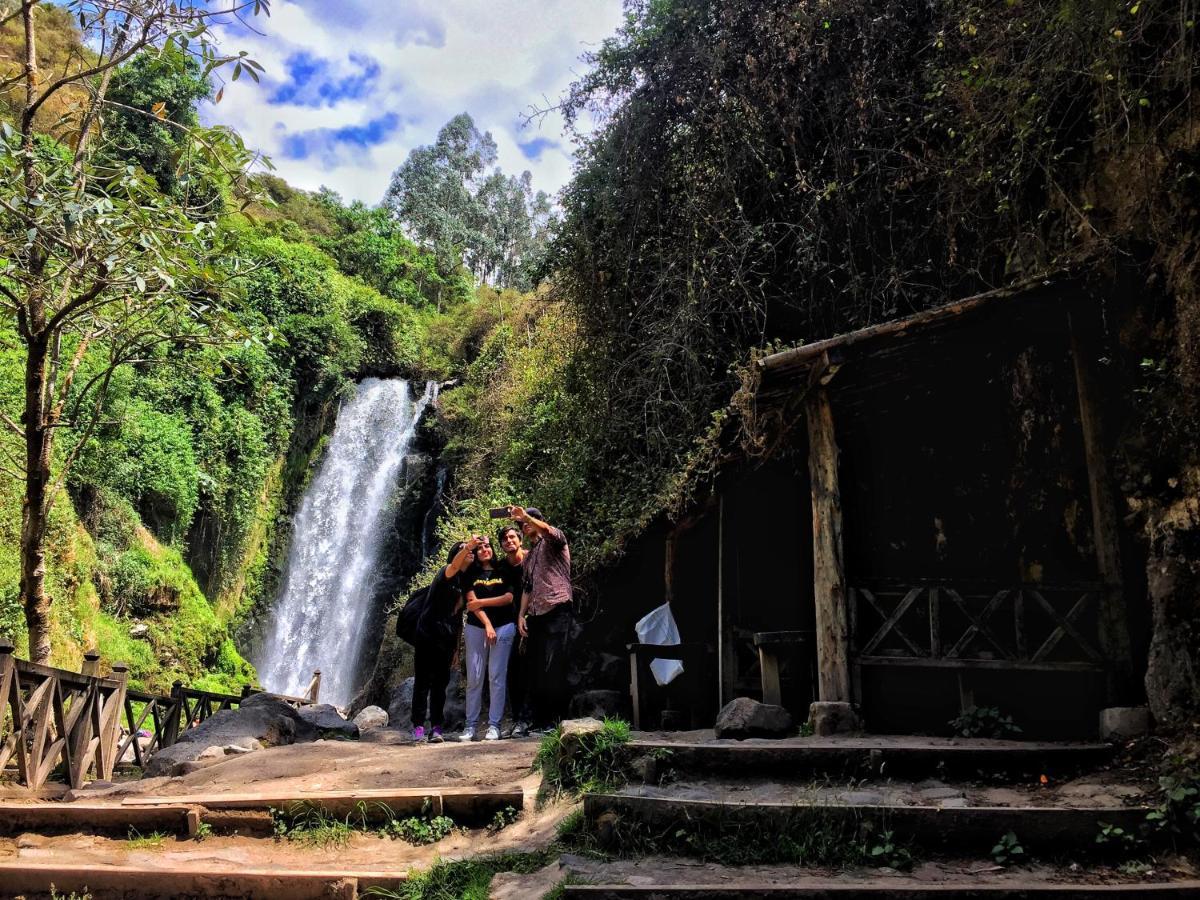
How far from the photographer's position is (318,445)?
75.1 ft

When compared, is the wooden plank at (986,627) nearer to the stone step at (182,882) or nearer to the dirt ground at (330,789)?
the dirt ground at (330,789)

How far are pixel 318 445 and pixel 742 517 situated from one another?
1664 cm

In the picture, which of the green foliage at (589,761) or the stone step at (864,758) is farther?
the green foliage at (589,761)

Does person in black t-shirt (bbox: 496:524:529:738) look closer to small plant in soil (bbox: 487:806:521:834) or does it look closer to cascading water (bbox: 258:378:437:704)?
small plant in soil (bbox: 487:806:521:834)

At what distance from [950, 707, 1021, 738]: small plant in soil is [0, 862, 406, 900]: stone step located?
3.69 metres

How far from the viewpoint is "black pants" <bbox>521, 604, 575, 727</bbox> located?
7.68 meters

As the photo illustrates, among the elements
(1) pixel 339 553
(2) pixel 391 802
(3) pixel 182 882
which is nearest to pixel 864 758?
(2) pixel 391 802

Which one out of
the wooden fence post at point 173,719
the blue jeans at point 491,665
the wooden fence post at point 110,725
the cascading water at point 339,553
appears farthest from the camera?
the cascading water at point 339,553

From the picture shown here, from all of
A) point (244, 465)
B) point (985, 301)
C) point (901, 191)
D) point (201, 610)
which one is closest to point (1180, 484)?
point (985, 301)

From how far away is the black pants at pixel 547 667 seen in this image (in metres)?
7.68

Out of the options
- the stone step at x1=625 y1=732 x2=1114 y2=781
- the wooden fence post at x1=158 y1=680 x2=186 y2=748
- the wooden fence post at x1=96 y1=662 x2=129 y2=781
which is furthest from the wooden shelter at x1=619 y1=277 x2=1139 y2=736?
the wooden fence post at x1=158 y1=680 x2=186 y2=748

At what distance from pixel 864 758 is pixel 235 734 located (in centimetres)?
683

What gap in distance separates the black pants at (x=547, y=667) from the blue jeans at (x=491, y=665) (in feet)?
1.09

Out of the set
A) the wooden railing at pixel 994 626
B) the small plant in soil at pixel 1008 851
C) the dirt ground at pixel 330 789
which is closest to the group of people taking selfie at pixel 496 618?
the dirt ground at pixel 330 789
